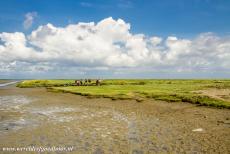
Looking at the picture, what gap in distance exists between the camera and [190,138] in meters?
15.6

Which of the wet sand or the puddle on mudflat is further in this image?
the puddle on mudflat

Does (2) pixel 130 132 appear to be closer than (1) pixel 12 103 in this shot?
Yes

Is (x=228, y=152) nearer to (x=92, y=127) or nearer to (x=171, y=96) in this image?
Answer: (x=92, y=127)

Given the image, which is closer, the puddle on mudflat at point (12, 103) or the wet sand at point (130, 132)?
the wet sand at point (130, 132)

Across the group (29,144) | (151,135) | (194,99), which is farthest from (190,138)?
(194,99)

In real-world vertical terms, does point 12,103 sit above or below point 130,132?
above

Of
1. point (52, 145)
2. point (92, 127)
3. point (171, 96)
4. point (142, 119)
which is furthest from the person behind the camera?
point (171, 96)

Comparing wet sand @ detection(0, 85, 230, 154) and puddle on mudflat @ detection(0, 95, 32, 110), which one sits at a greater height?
puddle on mudflat @ detection(0, 95, 32, 110)

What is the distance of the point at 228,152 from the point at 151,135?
5202 mm

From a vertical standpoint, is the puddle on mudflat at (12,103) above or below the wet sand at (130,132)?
above

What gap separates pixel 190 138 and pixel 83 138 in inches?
284

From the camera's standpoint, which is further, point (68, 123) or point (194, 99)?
point (194, 99)

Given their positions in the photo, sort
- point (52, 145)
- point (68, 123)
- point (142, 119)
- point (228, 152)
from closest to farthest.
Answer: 1. point (228, 152)
2. point (52, 145)
3. point (68, 123)
4. point (142, 119)

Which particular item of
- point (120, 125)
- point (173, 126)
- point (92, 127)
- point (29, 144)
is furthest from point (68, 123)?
point (173, 126)
